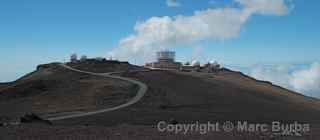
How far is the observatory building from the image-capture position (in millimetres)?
111438

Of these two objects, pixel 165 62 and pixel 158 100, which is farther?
pixel 165 62

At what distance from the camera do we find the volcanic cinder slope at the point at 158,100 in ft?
148

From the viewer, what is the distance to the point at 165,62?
4513 inches

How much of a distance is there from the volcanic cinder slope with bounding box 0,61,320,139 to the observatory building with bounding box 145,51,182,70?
28.9 meters

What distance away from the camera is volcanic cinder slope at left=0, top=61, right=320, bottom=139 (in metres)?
45.1

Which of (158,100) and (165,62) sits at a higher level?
(165,62)

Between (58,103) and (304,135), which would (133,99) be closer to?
(58,103)

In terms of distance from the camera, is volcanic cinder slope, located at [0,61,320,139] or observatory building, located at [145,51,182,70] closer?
volcanic cinder slope, located at [0,61,320,139]

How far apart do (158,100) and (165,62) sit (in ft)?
190

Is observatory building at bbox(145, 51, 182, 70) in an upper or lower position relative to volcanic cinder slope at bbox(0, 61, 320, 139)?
upper

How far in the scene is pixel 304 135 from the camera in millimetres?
21719

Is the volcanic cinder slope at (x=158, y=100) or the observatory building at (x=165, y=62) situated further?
the observatory building at (x=165, y=62)

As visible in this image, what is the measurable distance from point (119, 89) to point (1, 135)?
44.4 metres

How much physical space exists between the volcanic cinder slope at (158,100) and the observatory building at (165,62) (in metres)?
28.9
